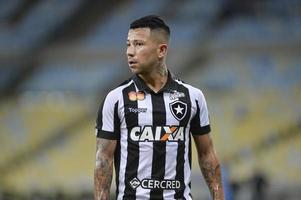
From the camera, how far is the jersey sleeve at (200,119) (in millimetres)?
4281

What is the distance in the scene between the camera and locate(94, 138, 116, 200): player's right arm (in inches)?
163

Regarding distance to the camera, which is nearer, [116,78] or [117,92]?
[117,92]

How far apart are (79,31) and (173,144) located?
8.22 metres

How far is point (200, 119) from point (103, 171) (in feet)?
1.64

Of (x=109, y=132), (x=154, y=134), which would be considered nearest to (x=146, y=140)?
(x=154, y=134)

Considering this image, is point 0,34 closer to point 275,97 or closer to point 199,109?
point 275,97

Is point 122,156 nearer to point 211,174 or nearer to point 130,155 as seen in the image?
point 130,155

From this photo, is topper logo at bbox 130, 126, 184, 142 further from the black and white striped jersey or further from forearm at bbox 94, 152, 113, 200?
forearm at bbox 94, 152, 113, 200

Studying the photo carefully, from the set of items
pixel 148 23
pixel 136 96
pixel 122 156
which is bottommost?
pixel 122 156

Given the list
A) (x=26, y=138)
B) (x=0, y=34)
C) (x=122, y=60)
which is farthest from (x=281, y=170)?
(x=0, y=34)

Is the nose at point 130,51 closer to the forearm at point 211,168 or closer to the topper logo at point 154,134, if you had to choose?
the topper logo at point 154,134

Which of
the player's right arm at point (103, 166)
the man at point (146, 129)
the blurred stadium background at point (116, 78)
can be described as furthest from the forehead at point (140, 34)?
the blurred stadium background at point (116, 78)

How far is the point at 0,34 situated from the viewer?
40.4 ft

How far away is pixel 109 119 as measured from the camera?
13.5 ft
